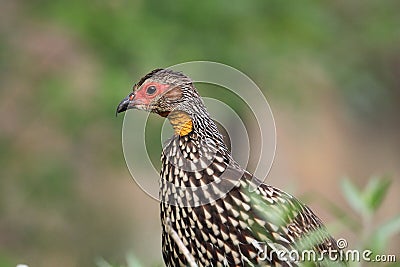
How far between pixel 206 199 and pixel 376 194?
964 mm

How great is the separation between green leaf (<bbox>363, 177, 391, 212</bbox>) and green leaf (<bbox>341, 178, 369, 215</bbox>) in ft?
0.04

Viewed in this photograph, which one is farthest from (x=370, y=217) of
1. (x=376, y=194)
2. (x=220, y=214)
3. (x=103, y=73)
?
A: (x=103, y=73)

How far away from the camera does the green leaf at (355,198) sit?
2592mm

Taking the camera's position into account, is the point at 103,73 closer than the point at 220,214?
No

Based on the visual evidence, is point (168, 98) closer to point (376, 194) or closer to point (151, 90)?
point (151, 90)

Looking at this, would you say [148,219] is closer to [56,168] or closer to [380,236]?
[56,168]

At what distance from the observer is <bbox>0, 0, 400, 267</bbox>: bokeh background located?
8.58 m

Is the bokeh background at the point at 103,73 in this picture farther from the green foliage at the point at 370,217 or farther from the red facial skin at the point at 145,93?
the green foliage at the point at 370,217

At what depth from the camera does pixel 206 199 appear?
3371mm

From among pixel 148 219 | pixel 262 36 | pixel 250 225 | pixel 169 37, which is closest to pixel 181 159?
pixel 250 225

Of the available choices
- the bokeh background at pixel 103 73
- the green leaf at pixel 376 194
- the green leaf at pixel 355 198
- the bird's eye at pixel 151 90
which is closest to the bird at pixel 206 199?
the bird's eye at pixel 151 90

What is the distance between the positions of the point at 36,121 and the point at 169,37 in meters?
1.82

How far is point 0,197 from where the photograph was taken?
385 inches

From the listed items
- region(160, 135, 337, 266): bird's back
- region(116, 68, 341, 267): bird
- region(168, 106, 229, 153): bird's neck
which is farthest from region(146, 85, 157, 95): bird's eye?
region(160, 135, 337, 266): bird's back
